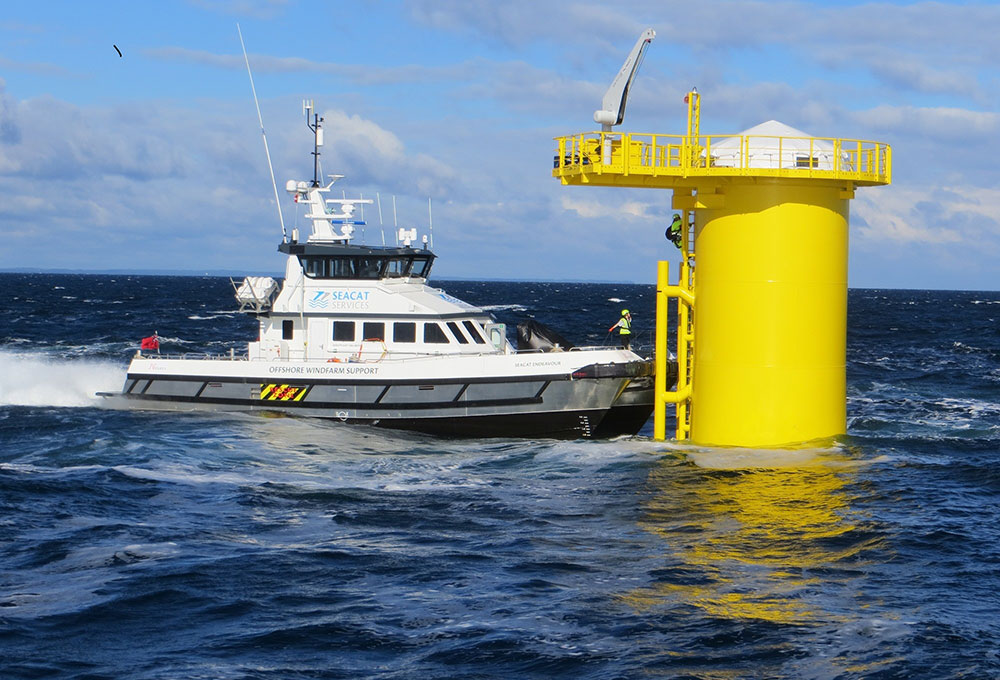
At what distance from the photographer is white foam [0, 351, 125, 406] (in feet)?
92.0

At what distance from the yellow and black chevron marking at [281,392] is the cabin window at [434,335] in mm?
2683

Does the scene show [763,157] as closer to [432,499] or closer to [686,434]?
[686,434]

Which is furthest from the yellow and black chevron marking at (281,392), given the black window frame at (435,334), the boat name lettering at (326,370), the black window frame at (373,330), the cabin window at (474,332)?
the cabin window at (474,332)

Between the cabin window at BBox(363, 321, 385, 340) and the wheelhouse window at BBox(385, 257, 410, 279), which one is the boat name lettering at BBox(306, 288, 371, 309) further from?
the wheelhouse window at BBox(385, 257, 410, 279)

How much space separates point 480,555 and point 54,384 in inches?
722

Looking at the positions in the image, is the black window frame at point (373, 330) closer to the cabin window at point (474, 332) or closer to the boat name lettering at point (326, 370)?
the boat name lettering at point (326, 370)

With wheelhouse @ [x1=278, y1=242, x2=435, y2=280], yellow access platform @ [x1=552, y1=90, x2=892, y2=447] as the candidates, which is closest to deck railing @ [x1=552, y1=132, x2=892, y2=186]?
yellow access platform @ [x1=552, y1=90, x2=892, y2=447]

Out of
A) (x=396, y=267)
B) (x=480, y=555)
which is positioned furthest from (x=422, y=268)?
(x=480, y=555)

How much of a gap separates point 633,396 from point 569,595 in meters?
10.3

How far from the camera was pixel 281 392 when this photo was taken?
24.0 metres

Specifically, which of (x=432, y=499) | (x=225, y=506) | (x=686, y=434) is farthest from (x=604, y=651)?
(x=686, y=434)

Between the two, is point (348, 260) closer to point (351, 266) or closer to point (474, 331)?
point (351, 266)

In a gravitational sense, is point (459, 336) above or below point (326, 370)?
above

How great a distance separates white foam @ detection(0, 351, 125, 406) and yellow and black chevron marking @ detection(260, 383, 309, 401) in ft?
Answer: 17.6
